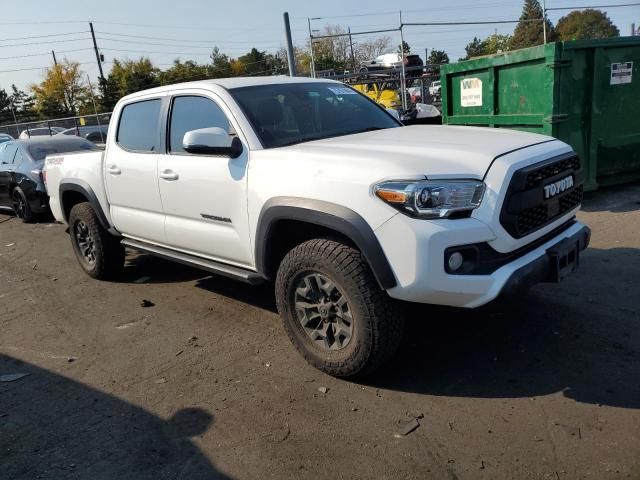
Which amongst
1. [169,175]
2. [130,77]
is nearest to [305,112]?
[169,175]

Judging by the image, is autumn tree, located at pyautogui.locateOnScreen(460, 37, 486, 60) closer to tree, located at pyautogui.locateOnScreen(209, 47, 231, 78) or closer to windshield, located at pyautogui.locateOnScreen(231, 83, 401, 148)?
tree, located at pyautogui.locateOnScreen(209, 47, 231, 78)

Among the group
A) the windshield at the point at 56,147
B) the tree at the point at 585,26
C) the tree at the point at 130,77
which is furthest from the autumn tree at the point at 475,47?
the windshield at the point at 56,147

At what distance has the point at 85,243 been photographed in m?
6.03

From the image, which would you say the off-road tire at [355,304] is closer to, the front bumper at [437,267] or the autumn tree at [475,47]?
the front bumper at [437,267]

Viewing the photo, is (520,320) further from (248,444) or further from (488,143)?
(248,444)

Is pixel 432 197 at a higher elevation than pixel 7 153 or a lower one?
lower

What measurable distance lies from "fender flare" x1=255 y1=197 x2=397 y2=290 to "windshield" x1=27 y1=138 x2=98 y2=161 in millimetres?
7361

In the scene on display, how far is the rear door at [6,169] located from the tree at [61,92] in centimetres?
4995

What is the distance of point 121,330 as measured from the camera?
4.61 metres

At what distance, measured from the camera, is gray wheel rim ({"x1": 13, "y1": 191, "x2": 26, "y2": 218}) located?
32.9ft

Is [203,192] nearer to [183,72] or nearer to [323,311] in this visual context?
[323,311]

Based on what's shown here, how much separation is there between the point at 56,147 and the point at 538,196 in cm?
953

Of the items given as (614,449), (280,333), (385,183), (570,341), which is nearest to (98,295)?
(280,333)

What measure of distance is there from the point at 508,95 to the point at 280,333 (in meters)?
4.95
